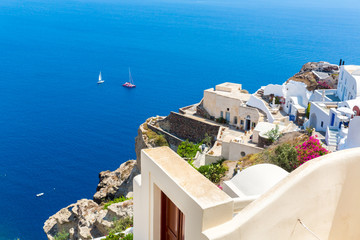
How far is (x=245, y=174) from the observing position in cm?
1262

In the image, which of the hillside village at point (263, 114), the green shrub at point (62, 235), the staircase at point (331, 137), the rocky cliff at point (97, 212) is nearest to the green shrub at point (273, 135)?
the hillside village at point (263, 114)

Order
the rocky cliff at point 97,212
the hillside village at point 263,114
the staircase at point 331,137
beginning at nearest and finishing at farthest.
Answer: the rocky cliff at point 97,212, the staircase at point 331,137, the hillside village at point 263,114

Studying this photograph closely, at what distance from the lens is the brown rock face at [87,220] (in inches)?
850


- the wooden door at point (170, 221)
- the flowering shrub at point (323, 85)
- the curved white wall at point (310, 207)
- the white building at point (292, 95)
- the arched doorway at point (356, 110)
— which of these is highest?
the curved white wall at point (310, 207)

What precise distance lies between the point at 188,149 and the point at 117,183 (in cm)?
871

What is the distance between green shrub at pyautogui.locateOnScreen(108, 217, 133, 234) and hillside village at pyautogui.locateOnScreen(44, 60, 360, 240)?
851 millimetres

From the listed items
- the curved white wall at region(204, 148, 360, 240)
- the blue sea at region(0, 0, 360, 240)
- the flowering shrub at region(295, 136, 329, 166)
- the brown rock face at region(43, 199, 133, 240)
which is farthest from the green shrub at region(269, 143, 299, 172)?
the blue sea at region(0, 0, 360, 240)

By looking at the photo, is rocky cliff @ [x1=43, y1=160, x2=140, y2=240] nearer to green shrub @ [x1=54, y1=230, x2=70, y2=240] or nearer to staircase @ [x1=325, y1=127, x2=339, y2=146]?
green shrub @ [x1=54, y1=230, x2=70, y2=240]

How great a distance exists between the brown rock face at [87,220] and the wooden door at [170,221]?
13473 millimetres

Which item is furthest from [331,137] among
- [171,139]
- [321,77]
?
[321,77]

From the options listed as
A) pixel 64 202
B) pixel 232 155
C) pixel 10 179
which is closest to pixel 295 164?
pixel 232 155

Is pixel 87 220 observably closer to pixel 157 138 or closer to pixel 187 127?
pixel 157 138

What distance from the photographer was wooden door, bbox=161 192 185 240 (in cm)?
732

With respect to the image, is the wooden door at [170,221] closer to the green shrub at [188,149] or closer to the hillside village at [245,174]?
the hillside village at [245,174]
